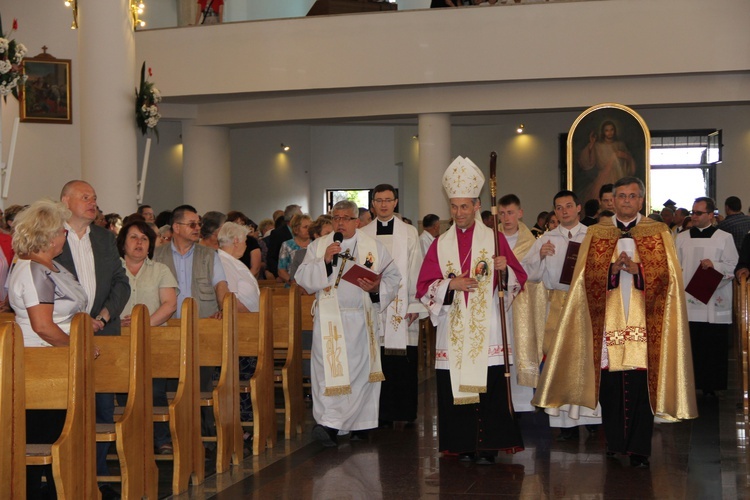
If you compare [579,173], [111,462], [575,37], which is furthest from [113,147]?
[575,37]

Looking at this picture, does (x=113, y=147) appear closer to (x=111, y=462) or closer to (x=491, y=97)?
(x=111, y=462)

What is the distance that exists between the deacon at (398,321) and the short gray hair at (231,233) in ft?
3.71

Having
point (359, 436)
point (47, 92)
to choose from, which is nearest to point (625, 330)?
point (359, 436)

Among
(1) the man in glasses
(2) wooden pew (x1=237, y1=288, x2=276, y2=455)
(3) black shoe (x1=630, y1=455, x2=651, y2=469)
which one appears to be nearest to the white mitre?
Result: (2) wooden pew (x1=237, y1=288, x2=276, y2=455)

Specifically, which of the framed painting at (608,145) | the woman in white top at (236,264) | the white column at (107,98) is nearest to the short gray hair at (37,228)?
the woman in white top at (236,264)

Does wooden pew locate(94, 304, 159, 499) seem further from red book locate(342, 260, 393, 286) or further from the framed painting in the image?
the framed painting

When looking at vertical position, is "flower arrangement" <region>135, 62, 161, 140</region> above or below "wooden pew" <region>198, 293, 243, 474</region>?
above

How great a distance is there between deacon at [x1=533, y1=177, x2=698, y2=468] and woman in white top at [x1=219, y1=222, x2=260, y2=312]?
2.38 meters

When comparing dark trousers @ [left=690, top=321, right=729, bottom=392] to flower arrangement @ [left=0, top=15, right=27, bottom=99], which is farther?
dark trousers @ [left=690, top=321, right=729, bottom=392]

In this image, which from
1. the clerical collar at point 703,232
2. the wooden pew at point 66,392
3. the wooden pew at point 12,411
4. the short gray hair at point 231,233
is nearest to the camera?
the wooden pew at point 12,411

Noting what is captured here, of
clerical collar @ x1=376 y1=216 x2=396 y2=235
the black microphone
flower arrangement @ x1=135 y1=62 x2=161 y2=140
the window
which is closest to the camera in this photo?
the black microphone

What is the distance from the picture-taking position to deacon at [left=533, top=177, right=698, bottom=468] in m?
6.71

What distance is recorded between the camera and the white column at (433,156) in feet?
55.0

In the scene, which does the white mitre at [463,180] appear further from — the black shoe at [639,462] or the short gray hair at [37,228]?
the short gray hair at [37,228]
